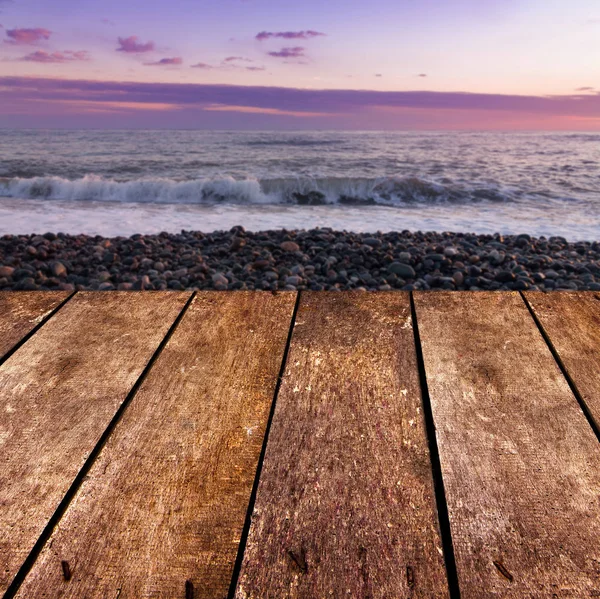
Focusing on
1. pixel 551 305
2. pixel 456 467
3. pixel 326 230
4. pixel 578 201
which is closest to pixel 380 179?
pixel 578 201

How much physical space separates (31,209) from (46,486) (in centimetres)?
1031

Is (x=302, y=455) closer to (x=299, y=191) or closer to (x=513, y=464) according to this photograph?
(x=513, y=464)

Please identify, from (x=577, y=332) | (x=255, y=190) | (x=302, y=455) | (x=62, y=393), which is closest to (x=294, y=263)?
(x=577, y=332)

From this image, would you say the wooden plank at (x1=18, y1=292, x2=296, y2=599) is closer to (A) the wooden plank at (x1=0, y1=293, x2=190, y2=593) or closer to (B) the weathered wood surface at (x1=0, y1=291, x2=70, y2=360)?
(A) the wooden plank at (x1=0, y1=293, x2=190, y2=593)

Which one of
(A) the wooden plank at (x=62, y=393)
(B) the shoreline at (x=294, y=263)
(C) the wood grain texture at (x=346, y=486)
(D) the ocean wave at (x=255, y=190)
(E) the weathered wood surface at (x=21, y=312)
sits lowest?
(D) the ocean wave at (x=255, y=190)

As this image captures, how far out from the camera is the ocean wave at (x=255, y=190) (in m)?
12.1

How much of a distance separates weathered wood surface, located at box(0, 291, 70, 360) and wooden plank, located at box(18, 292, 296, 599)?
48cm

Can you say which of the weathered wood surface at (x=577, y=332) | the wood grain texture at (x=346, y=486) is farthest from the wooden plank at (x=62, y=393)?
the weathered wood surface at (x=577, y=332)

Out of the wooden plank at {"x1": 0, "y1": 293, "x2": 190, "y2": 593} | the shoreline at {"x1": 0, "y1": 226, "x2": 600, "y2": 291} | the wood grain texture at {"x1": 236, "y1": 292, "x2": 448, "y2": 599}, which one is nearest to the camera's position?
the wood grain texture at {"x1": 236, "y1": 292, "x2": 448, "y2": 599}

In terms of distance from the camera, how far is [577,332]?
5.44 feet

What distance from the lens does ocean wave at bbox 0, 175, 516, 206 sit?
1215cm

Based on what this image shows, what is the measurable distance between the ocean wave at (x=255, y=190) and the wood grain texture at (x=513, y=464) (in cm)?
1063

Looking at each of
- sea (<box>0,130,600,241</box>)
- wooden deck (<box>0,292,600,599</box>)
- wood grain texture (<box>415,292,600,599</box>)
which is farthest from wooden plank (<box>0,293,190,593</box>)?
sea (<box>0,130,600,241</box>)

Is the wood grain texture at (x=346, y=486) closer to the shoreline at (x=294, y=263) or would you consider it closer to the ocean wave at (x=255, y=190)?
the shoreline at (x=294, y=263)
